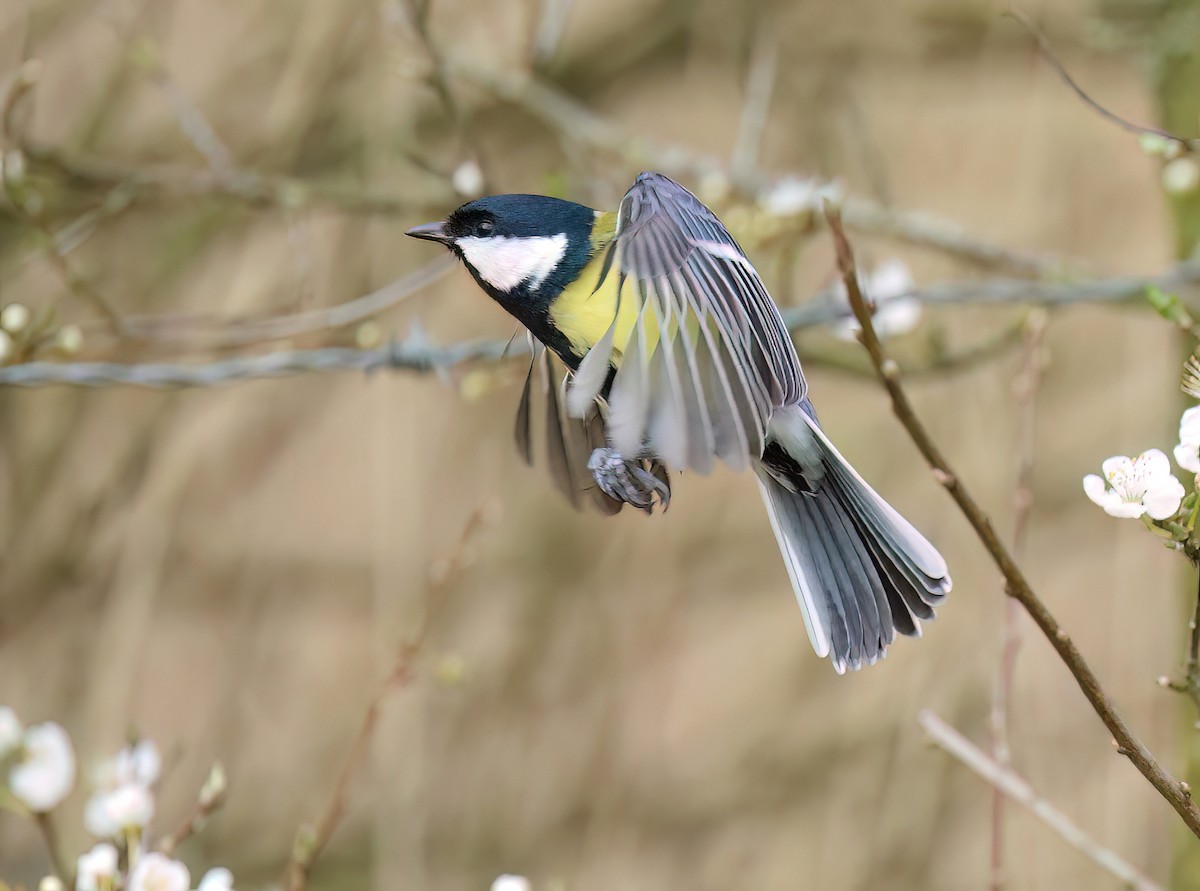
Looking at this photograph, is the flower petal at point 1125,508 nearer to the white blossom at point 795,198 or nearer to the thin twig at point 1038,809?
the thin twig at point 1038,809

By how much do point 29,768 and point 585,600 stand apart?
3.71 ft

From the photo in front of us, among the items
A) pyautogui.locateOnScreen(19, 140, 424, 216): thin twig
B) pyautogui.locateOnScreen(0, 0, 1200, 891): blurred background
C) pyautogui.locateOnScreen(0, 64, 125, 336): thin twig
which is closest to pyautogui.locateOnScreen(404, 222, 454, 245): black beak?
pyautogui.locateOnScreen(0, 64, 125, 336): thin twig

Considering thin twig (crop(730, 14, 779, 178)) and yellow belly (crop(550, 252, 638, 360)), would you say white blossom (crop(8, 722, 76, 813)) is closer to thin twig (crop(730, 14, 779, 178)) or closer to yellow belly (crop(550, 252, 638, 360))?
yellow belly (crop(550, 252, 638, 360))

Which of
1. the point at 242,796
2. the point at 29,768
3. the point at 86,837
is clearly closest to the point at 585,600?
the point at 242,796

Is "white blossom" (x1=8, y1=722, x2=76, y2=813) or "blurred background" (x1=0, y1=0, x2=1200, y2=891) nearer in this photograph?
"white blossom" (x1=8, y1=722, x2=76, y2=813)

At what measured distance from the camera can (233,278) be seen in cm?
183

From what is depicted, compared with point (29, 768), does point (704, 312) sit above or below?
above

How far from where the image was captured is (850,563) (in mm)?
644

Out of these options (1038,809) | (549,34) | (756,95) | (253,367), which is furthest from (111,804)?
(756,95)

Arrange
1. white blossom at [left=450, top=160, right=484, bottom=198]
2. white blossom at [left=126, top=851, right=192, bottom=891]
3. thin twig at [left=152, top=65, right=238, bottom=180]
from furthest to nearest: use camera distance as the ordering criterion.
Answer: thin twig at [left=152, top=65, right=238, bottom=180]
white blossom at [left=450, top=160, right=484, bottom=198]
white blossom at [left=126, top=851, right=192, bottom=891]

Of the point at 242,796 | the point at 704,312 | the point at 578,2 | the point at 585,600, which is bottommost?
the point at 704,312

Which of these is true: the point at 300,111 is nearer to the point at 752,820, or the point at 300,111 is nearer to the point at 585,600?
the point at 585,600

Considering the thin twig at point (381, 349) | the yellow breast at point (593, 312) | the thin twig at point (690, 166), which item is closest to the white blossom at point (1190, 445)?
the yellow breast at point (593, 312)

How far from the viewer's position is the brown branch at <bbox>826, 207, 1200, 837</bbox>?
44 cm
